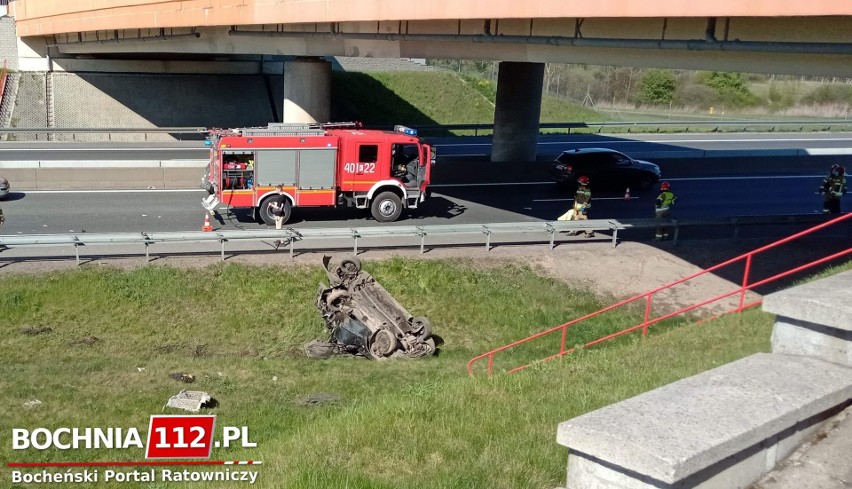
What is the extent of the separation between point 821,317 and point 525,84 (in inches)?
969

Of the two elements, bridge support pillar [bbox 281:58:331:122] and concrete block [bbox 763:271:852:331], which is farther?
bridge support pillar [bbox 281:58:331:122]

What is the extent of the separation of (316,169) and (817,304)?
16796 mm

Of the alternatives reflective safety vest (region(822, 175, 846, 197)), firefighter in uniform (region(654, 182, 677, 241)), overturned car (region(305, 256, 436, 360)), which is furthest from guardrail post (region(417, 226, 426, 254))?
reflective safety vest (region(822, 175, 846, 197))

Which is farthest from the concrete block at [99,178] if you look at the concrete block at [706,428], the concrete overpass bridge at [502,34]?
the concrete block at [706,428]

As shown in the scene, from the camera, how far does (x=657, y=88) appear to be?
64938 millimetres

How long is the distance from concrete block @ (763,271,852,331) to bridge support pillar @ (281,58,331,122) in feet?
74.5

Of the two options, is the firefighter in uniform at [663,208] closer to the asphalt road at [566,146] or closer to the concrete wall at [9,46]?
the asphalt road at [566,146]

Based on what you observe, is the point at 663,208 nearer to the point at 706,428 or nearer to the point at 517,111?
the point at 517,111

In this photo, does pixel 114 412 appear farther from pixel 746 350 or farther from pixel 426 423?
pixel 746 350

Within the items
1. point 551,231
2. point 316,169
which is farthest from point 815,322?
point 316,169

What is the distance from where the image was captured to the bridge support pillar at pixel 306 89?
28.0 m

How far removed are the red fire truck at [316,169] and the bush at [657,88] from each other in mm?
45759

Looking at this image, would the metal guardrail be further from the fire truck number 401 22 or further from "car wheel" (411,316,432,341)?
"car wheel" (411,316,432,341)

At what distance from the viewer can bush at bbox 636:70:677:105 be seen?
6469 cm
